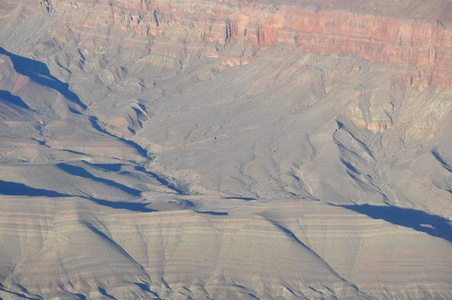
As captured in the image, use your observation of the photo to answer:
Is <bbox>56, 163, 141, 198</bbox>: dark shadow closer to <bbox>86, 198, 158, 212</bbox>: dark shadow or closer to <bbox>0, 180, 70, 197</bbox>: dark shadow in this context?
<bbox>86, 198, 158, 212</bbox>: dark shadow

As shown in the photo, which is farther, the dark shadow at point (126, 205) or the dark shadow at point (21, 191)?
the dark shadow at point (21, 191)

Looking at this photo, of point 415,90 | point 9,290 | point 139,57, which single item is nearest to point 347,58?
point 415,90

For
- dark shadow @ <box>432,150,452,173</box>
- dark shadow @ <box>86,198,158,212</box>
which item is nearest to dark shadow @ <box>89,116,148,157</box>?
dark shadow @ <box>86,198,158,212</box>

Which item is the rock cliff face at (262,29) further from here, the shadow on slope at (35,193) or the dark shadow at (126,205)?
the shadow on slope at (35,193)

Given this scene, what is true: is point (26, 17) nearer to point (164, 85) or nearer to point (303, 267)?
point (164, 85)

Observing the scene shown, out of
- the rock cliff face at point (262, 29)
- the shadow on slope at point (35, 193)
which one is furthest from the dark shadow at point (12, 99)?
the shadow on slope at point (35, 193)

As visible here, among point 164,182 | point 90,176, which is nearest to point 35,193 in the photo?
point 90,176

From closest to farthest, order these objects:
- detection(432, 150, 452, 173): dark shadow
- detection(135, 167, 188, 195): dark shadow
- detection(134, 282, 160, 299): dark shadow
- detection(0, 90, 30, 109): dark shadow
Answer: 1. detection(134, 282, 160, 299): dark shadow
2. detection(432, 150, 452, 173): dark shadow
3. detection(135, 167, 188, 195): dark shadow
4. detection(0, 90, 30, 109): dark shadow

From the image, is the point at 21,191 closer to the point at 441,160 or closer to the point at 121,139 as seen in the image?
the point at 121,139
